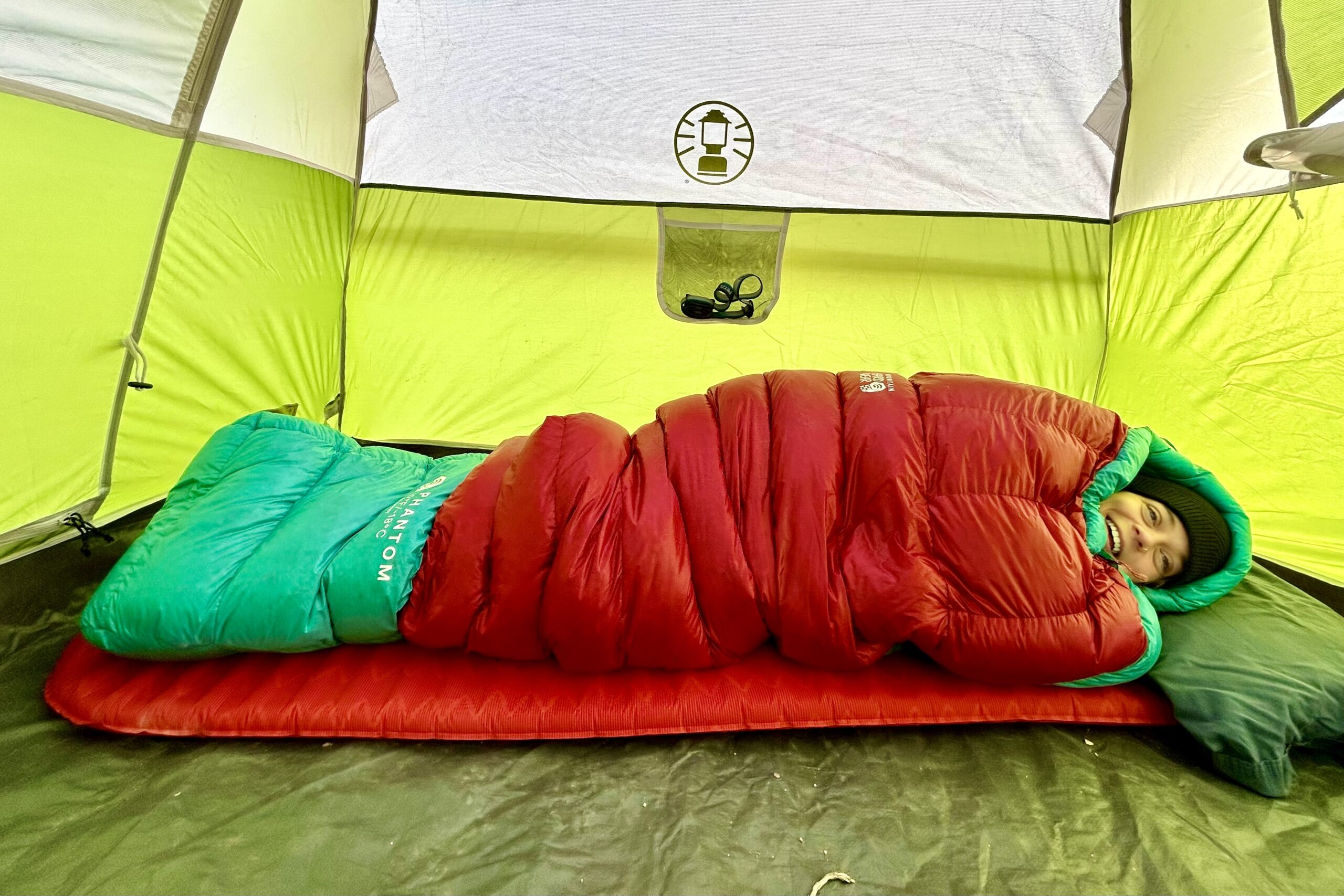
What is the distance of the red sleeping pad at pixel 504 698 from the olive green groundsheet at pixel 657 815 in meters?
0.03

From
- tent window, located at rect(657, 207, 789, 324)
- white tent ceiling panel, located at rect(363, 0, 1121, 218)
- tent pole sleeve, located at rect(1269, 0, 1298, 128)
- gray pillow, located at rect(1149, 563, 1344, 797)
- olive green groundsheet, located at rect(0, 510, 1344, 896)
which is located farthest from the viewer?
tent window, located at rect(657, 207, 789, 324)

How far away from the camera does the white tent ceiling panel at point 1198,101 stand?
1.37 metres

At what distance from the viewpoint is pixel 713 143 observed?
5.44ft

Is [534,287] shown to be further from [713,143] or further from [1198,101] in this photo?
[1198,101]

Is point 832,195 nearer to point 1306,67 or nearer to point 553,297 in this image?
point 553,297

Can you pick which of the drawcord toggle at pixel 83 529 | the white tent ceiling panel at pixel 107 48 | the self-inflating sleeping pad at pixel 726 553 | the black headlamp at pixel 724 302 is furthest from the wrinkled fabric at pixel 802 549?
the white tent ceiling panel at pixel 107 48

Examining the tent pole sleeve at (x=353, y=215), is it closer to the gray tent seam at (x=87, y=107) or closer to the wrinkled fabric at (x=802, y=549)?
the gray tent seam at (x=87, y=107)

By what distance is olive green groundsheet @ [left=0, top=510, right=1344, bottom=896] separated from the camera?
78 cm

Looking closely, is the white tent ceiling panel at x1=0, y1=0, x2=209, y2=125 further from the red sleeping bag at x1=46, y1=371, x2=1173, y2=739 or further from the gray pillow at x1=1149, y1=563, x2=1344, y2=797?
the gray pillow at x1=1149, y1=563, x2=1344, y2=797

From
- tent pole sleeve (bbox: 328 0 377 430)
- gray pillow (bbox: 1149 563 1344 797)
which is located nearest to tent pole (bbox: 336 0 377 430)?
tent pole sleeve (bbox: 328 0 377 430)

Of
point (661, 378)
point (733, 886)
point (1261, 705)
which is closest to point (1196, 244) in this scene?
point (1261, 705)

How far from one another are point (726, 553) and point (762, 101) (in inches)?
46.1

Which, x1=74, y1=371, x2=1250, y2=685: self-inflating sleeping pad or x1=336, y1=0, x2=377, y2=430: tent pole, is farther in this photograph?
x1=336, y1=0, x2=377, y2=430: tent pole

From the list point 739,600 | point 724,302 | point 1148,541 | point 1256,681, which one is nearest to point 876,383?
point 739,600
